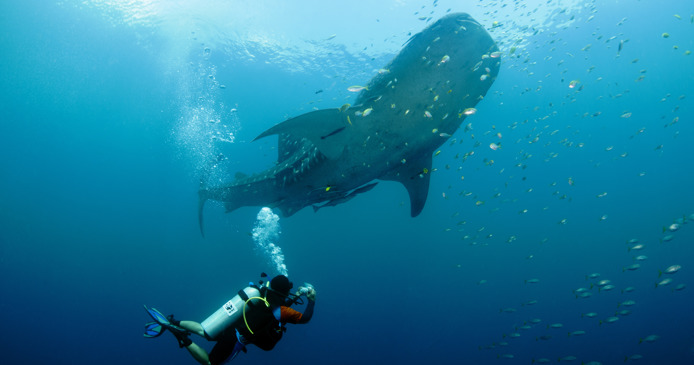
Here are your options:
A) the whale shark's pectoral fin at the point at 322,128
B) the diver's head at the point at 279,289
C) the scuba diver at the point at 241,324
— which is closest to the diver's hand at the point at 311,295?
the scuba diver at the point at 241,324

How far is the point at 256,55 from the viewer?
26.3 m

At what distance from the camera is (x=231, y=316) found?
4.17m

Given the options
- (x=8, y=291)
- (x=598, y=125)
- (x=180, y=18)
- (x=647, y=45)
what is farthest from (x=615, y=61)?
(x=8, y=291)

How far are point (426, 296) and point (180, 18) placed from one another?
165 ft

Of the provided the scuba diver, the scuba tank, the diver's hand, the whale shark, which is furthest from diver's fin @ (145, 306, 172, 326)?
the whale shark

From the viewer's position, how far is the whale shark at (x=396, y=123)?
174 inches

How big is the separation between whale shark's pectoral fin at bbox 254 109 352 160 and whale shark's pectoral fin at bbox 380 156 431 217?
5.70 feet

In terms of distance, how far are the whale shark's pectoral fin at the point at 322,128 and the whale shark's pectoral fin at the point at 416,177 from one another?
1.74 metres

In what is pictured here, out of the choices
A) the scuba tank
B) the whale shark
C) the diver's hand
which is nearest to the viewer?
the scuba tank

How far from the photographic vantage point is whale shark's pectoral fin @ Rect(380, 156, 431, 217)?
704cm

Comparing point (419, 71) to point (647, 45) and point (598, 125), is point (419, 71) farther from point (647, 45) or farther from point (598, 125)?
point (598, 125)

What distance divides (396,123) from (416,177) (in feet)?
7.22

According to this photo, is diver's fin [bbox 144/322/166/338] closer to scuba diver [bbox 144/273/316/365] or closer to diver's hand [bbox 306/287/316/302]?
scuba diver [bbox 144/273/316/365]

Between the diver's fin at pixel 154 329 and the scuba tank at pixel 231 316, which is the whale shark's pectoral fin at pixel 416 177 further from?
the diver's fin at pixel 154 329
